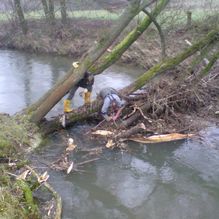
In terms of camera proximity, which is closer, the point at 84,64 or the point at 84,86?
the point at 84,64

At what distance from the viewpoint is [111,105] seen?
414 inches

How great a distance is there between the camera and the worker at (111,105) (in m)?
10.5

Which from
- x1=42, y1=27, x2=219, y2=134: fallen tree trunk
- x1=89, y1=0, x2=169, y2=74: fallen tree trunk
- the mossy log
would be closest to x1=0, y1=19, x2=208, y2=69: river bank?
the mossy log

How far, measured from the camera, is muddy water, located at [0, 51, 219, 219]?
7.25 m

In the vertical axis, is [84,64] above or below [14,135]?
above

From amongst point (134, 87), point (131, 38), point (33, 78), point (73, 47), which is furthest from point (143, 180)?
point (73, 47)

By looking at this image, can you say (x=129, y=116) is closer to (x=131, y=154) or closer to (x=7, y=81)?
(x=131, y=154)

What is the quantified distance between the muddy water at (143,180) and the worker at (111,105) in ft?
2.57

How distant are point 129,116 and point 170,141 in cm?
142

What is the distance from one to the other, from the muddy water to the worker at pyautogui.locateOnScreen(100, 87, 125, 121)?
30.8 inches

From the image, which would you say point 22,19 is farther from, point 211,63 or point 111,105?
point 111,105

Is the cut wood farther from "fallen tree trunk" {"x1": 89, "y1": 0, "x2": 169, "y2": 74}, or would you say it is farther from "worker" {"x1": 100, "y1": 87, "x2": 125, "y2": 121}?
"fallen tree trunk" {"x1": 89, "y1": 0, "x2": 169, "y2": 74}

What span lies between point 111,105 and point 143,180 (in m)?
2.78

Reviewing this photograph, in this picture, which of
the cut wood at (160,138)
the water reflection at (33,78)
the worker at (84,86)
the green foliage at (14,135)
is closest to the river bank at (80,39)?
the water reflection at (33,78)
